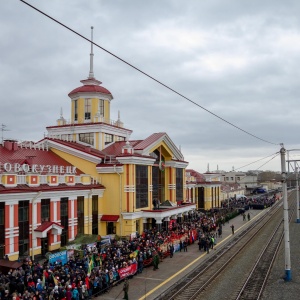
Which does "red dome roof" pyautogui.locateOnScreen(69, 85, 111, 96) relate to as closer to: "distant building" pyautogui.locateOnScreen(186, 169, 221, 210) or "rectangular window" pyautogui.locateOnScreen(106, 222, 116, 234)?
"rectangular window" pyautogui.locateOnScreen(106, 222, 116, 234)

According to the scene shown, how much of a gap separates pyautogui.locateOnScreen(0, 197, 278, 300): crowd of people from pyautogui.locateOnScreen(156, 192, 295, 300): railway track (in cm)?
273

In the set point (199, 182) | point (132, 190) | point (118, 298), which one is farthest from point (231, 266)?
point (199, 182)

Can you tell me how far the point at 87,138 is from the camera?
42625 millimetres

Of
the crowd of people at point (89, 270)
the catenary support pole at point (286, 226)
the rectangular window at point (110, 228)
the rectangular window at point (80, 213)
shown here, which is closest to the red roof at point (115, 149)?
the rectangular window at point (110, 228)

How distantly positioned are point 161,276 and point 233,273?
14.6 ft

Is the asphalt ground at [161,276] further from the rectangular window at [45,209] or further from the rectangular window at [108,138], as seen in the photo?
the rectangular window at [108,138]

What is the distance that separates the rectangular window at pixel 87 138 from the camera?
4228 cm

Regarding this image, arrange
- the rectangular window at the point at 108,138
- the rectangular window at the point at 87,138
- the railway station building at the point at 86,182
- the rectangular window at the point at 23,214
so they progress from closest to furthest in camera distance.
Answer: the rectangular window at the point at 23,214
the railway station building at the point at 86,182
the rectangular window at the point at 87,138
the rectangular window at the point at 108,138

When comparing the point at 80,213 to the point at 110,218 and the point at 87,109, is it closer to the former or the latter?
Result: the point at 110,218

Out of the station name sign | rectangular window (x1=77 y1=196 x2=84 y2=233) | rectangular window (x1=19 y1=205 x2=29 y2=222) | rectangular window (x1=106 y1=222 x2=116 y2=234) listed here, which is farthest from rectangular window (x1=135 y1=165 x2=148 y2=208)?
rectangular window (x1=19 y1=205 x2=29 y2=222)

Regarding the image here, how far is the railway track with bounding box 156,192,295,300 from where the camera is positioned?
2052 cm

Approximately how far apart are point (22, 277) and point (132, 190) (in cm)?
1835

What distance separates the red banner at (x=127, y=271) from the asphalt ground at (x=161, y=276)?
38 cm

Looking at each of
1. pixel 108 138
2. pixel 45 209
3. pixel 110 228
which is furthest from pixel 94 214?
pixel 108 138
